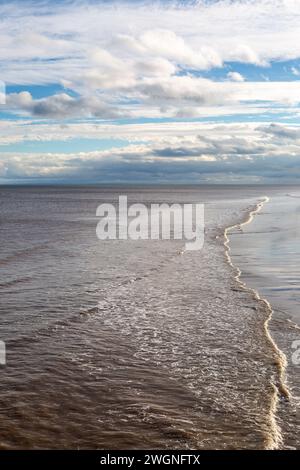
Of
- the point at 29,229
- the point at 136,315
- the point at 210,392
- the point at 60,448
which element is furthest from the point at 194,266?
the point at 29,229

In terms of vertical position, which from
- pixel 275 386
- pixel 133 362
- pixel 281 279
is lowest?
pixel 275 386

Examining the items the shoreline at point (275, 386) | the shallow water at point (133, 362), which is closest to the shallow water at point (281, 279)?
the shoreline at point (275, 386)

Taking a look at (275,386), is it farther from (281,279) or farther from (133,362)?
(281,279)

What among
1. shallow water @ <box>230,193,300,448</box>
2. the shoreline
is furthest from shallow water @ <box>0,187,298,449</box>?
shallow water @ <box>230,193,300,448</box>

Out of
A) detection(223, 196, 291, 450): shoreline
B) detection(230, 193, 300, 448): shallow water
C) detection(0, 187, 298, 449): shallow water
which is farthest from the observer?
detection(230, 193, 300, 448): shallow water

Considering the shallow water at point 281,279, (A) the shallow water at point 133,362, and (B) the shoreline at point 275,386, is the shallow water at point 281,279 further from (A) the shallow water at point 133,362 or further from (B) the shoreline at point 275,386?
(A) the shallow water at point 133,362

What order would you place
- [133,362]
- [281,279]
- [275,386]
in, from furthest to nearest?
[281,279] → [133,362] → [275,386]

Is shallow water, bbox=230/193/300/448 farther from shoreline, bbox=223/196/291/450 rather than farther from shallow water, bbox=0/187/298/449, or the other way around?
shallow water, bbox=0/187/298/449

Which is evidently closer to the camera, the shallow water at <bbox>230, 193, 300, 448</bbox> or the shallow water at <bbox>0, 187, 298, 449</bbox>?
the shallow water at <bbox>0, 187, 298, 449</bbox>

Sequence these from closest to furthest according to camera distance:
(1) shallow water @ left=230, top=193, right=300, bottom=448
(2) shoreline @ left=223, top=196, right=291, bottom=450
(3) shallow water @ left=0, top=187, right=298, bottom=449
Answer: (2) shoreline @ left=223, top=196, right=291, bottom=450 → (3) shallow water @ left=0, top=187, right=298, bottom=449 → (1) shallow water @ left=230, top=193, right=300, bottom=448

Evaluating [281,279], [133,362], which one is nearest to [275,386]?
[133,362]

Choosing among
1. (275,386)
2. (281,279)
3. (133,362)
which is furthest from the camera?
(281,279)
